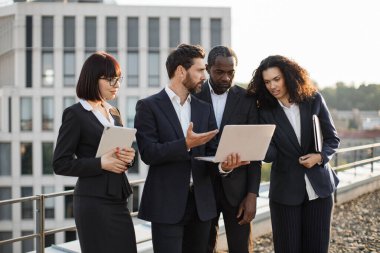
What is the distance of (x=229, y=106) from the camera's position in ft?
10.8

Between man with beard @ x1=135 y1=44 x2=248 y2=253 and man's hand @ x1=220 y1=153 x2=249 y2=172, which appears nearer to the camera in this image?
man's hand @ x1=220 y1=153 x2=249 y2=172

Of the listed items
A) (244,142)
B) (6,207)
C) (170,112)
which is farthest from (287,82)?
(6,207)

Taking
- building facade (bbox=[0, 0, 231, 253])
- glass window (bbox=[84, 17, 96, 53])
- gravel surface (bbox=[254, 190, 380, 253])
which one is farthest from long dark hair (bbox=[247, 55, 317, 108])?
glass window (bbox=[84, 17, 96, 53])

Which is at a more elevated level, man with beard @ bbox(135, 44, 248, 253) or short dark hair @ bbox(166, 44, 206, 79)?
short dark hair @ bbox(166, 44, 206, 79)

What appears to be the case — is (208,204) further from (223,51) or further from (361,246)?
(361,246)

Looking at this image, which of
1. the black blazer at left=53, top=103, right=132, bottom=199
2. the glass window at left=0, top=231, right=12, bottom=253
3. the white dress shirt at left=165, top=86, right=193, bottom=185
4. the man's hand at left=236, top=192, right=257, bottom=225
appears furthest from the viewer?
the glass window at left=0, top=231, right=12, bottom=253

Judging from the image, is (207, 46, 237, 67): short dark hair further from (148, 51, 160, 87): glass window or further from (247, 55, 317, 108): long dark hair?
(148, 51, 160, 87): glass window

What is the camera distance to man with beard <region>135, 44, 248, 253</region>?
300 cm

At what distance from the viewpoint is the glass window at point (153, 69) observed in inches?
1321

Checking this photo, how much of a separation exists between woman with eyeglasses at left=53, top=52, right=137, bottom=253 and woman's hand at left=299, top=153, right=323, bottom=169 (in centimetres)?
117

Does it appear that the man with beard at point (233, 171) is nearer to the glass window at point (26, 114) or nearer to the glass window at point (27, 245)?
the glass window at point (27, 245)

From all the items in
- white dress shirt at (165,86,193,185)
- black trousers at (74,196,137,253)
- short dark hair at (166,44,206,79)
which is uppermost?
short dark hair at (166,44,206,79)

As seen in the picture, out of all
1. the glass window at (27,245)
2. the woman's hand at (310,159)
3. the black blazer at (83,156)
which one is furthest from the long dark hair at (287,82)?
the glass window at (27,245)

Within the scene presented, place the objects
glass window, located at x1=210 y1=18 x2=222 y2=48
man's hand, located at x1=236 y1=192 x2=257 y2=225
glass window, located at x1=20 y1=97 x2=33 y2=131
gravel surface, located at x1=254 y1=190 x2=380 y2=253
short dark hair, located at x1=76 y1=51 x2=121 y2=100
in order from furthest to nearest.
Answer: glass window, located at x1=210 y1=18 x2=222 y2=48 → glass window, located at x1=20 y1=97 x2=33 y2=131 → gravel surface, located at x1=254 y1=190 x2=380 y2=253 → man's hand, located at x1=236 y1=192 x2=257 y2=225 → short dark hair, located at x1=76 y1=51 x2=121 y2=100
